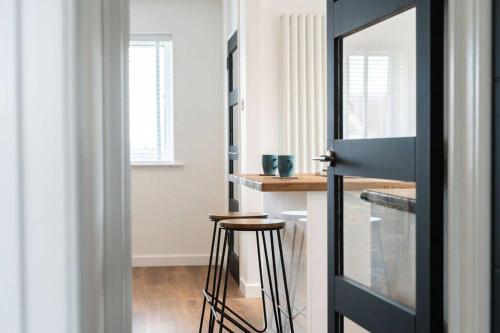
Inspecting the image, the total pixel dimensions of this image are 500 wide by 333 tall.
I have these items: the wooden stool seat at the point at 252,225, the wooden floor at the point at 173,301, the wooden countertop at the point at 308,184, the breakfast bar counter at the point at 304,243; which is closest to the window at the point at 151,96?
the wooden floor at the point at 173,301

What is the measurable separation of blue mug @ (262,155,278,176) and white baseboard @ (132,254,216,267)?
114 inches

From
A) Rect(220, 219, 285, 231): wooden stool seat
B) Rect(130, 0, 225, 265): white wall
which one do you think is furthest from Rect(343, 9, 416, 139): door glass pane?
Rect(130, 0, 225, 265): white wall

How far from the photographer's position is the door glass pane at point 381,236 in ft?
7.02

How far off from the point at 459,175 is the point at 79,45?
1289 mm

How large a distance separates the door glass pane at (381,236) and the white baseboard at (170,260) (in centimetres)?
413

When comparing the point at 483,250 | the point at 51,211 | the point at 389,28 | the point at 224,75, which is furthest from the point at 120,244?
the point at 224,75

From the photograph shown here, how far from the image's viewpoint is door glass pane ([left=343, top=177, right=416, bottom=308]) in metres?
2.14

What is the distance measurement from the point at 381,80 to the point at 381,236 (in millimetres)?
537

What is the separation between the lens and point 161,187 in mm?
6527

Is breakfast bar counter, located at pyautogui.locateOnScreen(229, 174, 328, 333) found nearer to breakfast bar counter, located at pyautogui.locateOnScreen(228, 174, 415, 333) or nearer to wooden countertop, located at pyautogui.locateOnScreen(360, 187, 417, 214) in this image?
breakfast bar counter, located at pyautogui.locateOnScreen(228, 174, 415, 333)

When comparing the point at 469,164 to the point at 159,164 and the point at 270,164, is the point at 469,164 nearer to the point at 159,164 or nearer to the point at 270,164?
the point at 270,164

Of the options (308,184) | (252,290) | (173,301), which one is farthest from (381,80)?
(173,301)

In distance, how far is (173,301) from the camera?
501cm

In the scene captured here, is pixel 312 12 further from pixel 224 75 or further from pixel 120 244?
pixel 120 244
